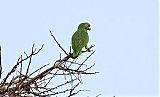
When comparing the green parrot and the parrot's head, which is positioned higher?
the parrot's head

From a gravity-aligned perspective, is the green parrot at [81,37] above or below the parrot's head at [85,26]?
below

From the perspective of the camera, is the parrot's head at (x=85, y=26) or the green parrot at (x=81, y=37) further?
the parrot's head at (x=85, y=26)

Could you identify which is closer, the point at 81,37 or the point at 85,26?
the point at 81,37

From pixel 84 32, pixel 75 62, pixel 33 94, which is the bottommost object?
pixel 33 94

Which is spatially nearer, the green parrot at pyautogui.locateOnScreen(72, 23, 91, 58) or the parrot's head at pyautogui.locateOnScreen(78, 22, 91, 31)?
the green parrot at pyautogui.locateOnScreen(72, 23, 91, 58)

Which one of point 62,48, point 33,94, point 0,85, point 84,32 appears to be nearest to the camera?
point 0,85

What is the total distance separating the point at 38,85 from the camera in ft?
17.3

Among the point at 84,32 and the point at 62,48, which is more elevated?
the point at 84,32

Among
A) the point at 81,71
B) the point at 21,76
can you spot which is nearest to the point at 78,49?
the point at 81,71

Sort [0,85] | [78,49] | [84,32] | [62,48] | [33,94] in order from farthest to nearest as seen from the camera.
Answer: [84,32] < [78,49] < [62,48] < [33,94] < [0,85]

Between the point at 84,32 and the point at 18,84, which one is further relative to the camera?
the point at 84,32

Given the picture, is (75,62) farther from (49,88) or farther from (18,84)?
(18,84)

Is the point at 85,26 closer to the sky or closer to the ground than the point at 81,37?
closer to the sky

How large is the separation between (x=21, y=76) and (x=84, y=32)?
313 centimetres
